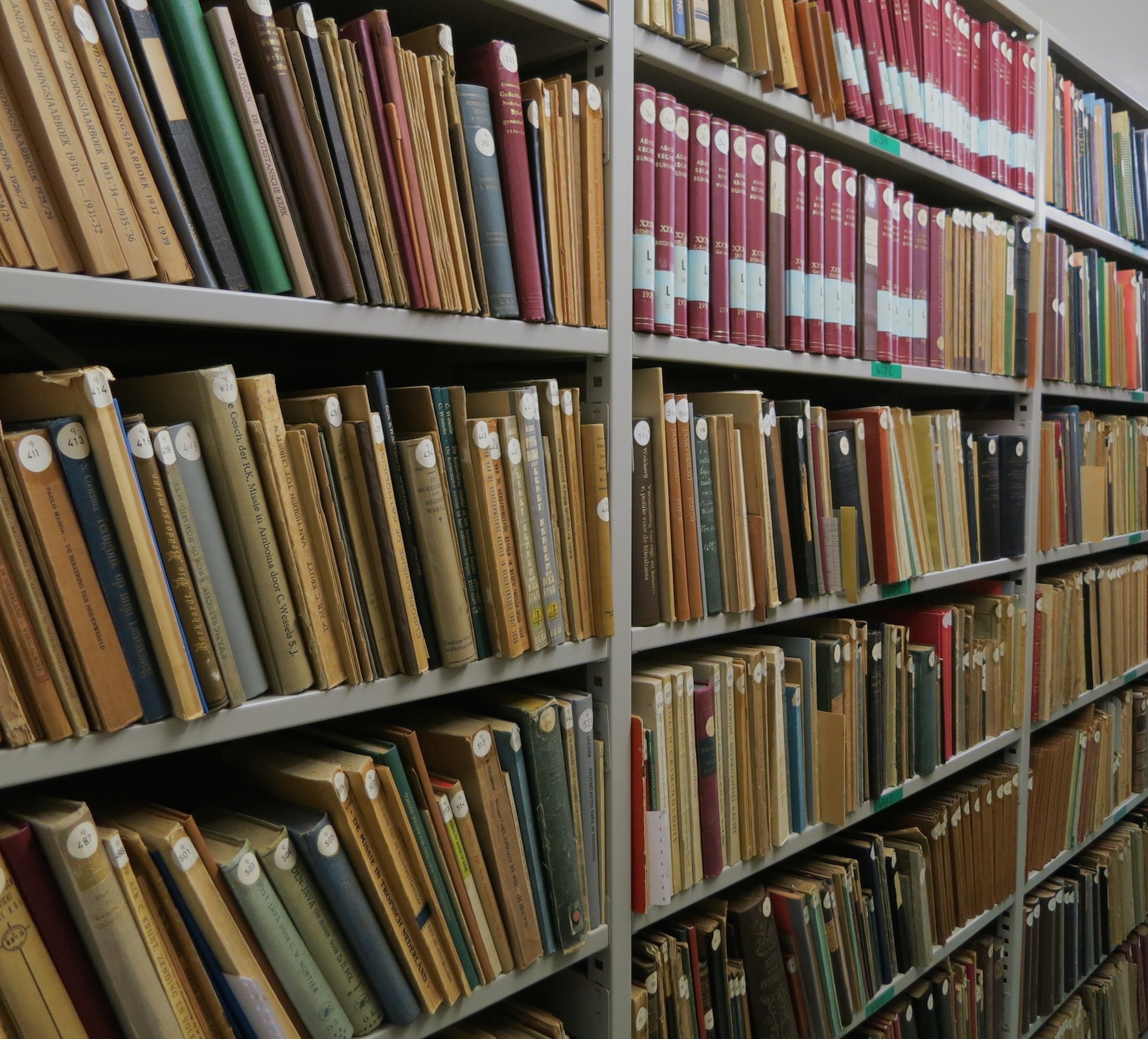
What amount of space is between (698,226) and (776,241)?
0.58 feet

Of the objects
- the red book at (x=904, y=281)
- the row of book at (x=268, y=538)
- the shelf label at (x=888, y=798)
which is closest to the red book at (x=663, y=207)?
the row of book at (x=268, y=538)

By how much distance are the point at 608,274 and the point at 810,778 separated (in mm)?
872

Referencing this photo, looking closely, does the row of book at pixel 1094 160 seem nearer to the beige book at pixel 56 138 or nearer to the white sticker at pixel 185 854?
the beige book at pixel 56 138

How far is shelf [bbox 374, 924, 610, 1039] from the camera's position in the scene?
950 mm

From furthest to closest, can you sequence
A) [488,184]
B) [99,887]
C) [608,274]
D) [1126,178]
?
1. [1126,178]
2. [608,274]
3. [488,184]
4. [99,887]

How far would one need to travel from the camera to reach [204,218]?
0.79 m

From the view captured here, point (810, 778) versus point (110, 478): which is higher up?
point (110, 478)

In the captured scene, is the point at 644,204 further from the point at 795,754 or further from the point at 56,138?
the point at 795,754

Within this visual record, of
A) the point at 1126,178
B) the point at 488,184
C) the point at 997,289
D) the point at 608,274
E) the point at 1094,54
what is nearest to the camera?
the point at 488,184

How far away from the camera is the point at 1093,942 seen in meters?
2.41

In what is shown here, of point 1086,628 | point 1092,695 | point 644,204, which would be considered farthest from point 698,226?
point 1092,695

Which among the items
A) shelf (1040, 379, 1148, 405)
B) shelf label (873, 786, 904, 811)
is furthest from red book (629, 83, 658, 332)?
shelf (1040, 379, 1148, 405)

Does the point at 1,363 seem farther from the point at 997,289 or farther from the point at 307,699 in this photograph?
the point at 997,289

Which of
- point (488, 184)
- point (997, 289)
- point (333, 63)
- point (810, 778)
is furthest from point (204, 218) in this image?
point (997, 289)
